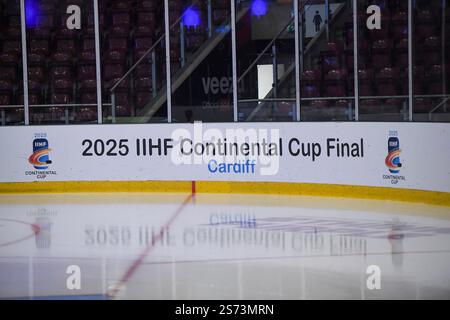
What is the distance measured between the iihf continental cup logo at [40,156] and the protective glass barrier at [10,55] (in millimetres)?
958

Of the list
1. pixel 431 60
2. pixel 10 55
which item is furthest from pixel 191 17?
pixel 431 60

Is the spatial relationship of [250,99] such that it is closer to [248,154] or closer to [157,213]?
[248,154]

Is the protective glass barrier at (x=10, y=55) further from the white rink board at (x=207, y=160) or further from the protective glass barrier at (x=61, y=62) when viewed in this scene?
the white rink board at (x=207, y=160)

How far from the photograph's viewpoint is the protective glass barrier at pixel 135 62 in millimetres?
11734

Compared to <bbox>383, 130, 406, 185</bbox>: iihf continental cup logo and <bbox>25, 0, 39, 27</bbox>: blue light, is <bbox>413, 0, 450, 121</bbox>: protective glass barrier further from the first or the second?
<bbox>25, 0, 39, 27</bbox>: blue light

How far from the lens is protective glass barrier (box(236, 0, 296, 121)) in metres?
11.4

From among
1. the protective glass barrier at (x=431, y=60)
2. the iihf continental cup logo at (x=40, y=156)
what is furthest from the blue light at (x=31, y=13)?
the protective glass barrier at (x=431, y=60)

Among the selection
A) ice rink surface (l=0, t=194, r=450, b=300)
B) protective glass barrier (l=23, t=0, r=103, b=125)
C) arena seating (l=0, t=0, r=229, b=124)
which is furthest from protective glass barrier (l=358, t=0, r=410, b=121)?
protective glass barrier (l=23, t=0, r=103, b=125)

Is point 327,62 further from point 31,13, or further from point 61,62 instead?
point 31,13

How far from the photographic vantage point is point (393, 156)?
10062mm

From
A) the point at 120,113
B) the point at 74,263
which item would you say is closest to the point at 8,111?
the point at 120,113

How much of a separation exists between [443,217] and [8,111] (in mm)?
6249

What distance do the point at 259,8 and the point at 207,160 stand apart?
2.57 meters

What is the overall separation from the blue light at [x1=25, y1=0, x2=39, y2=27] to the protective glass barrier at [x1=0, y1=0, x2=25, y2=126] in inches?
9.6
